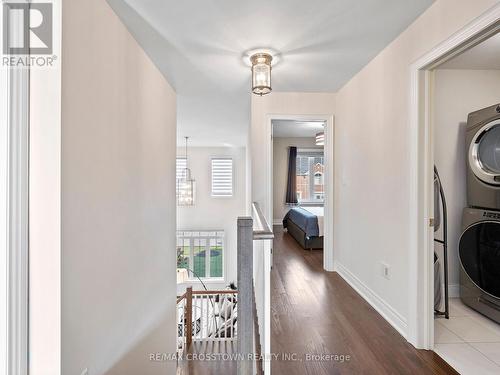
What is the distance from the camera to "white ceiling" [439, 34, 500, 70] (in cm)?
220

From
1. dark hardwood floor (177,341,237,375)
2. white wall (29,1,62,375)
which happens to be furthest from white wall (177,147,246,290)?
white wall (29,1,62,375)

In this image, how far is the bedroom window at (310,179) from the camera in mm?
7586

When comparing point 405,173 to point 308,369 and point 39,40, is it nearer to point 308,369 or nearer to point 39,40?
point 308,369

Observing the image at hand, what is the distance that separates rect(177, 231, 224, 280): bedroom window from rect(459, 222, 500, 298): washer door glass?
6.44m

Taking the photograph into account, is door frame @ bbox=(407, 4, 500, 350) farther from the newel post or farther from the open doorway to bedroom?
the open doorway to bedroom

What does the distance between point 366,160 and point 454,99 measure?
1.15 meters

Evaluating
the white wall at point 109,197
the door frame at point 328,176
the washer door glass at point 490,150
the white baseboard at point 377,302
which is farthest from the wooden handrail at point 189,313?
the washer door glass at point 490,150

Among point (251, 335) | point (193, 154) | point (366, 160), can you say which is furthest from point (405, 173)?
point (193, 154)

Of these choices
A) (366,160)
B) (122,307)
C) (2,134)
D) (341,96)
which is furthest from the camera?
(341,96)

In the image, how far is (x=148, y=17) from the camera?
190 centimetres

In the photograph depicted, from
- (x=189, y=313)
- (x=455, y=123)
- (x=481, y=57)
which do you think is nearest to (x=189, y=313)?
(x=189, y=313)

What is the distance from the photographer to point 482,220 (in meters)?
2.31

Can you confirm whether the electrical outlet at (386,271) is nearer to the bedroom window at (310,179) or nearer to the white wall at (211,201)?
the bedroom window at (310,179)

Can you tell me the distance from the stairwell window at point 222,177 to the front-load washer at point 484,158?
6.36 m
